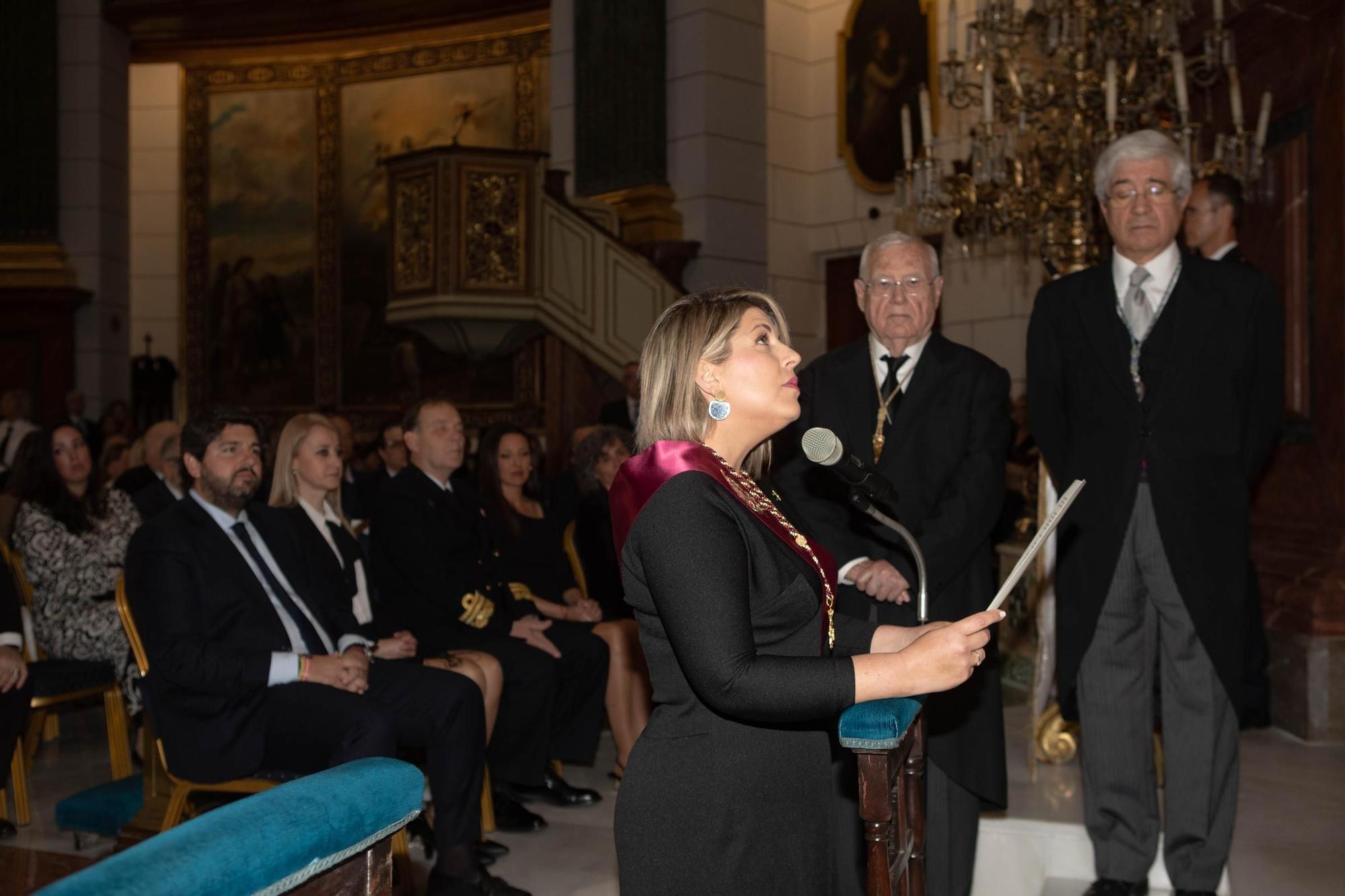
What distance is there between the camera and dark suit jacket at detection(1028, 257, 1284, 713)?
3178 millimetres

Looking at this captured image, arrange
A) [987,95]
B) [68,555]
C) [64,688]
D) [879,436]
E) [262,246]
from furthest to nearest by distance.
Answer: [262,246], [987,95], [68,555], [64,688], [879,436]

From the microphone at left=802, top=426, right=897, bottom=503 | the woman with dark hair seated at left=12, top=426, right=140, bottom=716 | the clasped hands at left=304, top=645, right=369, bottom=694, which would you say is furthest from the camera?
the woman with dark hair seated at left=12, top=426, right=140, bottom=716

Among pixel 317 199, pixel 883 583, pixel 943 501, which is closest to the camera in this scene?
pixel 883 583

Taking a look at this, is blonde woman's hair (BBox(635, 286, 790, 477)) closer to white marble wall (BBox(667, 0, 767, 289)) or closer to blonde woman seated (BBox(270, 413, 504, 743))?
blonde woman seated (BBox(270, 413, 504, 743))

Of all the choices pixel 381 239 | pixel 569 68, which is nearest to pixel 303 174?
pixel 381 239

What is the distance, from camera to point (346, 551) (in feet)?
14.8

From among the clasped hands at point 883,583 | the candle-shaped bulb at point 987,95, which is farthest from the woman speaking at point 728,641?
the candle-shaped bulb at point 987,95

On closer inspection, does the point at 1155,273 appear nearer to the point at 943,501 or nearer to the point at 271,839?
the point at 943,501

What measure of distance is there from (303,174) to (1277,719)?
526 inches

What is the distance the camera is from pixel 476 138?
14.7m

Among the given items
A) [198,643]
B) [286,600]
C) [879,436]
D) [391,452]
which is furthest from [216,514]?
[391,452]

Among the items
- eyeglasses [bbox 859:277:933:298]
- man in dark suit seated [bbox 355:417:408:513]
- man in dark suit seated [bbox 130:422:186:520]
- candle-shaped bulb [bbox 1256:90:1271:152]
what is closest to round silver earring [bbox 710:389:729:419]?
eyeglasses [bbox 859:277:933:298]

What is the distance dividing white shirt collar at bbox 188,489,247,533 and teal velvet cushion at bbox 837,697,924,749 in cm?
238

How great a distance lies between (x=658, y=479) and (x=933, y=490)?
1.42 meters
